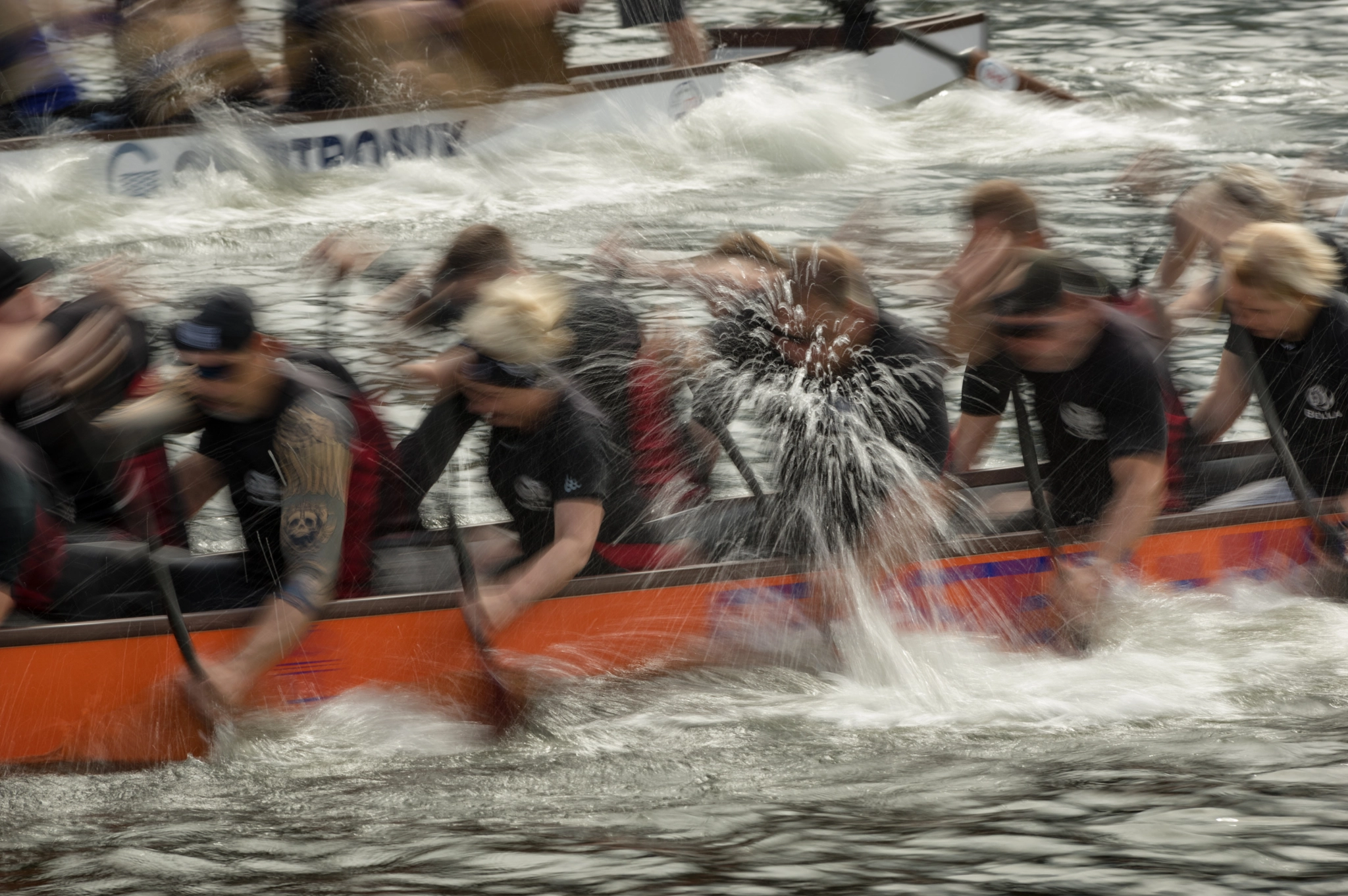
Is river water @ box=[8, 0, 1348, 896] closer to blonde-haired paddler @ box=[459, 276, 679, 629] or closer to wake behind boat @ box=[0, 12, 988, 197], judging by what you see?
blonde-haired paddler @ box=[459, 276, 679, 629]

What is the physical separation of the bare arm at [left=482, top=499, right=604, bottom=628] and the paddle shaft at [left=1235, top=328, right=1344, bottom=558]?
2194 millimetres

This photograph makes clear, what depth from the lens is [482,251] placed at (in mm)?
5352

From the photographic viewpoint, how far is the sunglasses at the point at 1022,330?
15.2 ft

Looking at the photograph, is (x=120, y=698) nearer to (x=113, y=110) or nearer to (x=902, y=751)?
(x=902, y=751)

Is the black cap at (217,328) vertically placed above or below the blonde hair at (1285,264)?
above

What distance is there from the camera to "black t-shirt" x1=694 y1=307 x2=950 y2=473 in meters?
4.65

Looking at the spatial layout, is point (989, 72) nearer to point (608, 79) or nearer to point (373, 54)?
point (608, 79)

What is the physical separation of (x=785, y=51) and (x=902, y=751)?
319 inches

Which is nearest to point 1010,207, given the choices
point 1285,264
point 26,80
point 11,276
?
point 1285,264

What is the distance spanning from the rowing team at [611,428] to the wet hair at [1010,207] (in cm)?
44

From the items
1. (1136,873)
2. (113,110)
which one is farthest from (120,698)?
(113,110)

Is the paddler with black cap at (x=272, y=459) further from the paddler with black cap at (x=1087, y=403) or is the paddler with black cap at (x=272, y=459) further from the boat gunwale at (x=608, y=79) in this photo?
the boat gunwale at (x=608, y=79)

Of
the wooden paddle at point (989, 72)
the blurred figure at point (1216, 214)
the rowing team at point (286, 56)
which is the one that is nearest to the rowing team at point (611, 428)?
the blurred figure at point (1216, 214)

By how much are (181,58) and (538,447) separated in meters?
6.66
